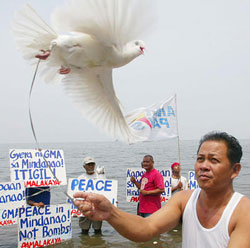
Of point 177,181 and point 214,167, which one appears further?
point 177,181

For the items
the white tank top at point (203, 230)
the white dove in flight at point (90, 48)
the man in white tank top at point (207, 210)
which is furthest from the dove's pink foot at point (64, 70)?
the white tank top at point (203, 230)

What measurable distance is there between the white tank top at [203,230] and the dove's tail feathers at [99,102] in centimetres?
177

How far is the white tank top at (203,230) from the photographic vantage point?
1.62 m

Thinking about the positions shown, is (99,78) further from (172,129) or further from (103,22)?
(172,129)

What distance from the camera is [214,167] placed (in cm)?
171

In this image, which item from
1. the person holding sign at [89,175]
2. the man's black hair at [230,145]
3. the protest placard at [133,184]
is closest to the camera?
the man's black hair at [230,145]

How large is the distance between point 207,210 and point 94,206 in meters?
0.62

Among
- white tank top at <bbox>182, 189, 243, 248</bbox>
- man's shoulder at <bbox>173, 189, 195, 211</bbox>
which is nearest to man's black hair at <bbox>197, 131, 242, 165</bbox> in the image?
white tank top at <bbox>182, 189, 243, 248</bbox>

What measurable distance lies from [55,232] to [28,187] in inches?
35.7

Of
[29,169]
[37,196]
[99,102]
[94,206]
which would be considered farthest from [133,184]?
[94,206]

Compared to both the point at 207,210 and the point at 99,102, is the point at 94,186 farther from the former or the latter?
the point at 207,210

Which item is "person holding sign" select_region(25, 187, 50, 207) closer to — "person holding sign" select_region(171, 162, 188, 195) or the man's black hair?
"person holding sign" select_region(171, 162, 188, 195)

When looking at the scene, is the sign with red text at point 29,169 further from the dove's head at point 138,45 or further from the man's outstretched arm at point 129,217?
the man's outstretched arm at point 129,217

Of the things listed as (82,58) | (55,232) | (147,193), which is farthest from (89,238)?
(82,58)
